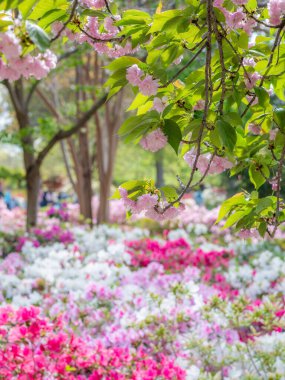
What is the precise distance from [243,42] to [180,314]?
239 centimetres

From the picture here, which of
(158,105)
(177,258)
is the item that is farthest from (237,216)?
(177,258)

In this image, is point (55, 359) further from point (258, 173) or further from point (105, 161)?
point (105, 161)

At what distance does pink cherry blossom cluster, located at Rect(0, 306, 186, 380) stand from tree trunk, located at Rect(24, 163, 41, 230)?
5.88m

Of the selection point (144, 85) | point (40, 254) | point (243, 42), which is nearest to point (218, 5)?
point (243, 42)

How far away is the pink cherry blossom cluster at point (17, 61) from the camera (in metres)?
1.29

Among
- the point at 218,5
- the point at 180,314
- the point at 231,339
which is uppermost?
the point at 218,5

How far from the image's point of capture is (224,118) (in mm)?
1735

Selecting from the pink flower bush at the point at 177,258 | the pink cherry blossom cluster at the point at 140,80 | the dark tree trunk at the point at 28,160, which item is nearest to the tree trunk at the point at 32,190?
the dark tree trunk at the point at 28,160

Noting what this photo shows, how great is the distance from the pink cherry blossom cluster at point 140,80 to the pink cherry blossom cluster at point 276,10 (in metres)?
0.45

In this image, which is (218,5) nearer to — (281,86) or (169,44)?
(169,44)

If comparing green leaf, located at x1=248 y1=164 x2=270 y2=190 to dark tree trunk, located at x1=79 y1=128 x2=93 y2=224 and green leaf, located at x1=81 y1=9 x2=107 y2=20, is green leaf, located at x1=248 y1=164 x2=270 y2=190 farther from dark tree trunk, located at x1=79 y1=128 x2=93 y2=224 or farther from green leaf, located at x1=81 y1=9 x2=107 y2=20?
dark tree trunk, located at x1=79 y1=128 x2=93 y2=224

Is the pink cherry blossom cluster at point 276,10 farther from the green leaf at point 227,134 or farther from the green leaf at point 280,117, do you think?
the green leaf at point 227,134

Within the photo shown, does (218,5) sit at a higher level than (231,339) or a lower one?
higher

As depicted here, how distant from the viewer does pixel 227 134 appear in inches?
65.9
